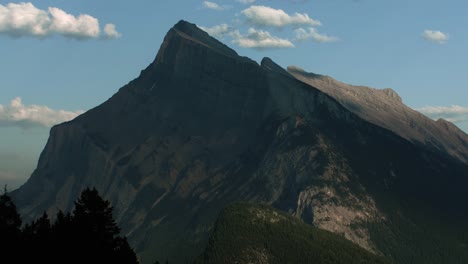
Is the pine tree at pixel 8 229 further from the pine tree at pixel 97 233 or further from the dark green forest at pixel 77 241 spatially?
the pine tree at pixel 97 233

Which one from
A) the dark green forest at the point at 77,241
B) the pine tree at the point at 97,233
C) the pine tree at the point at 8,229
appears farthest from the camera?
the pine tree at the point at 8,229

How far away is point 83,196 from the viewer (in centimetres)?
11438

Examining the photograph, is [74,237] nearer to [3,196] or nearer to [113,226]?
[113,226]

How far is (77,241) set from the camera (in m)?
105

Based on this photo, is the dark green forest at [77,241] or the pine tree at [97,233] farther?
the pine tree at [97,233]

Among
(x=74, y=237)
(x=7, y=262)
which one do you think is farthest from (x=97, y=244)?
(x=7, y=262)

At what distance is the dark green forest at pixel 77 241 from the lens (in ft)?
342

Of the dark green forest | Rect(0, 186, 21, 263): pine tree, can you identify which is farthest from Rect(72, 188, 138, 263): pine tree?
Rect(0, 186, 21, 263): pine tree

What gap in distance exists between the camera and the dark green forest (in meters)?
104

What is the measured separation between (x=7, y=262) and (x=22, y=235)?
41.6 feet

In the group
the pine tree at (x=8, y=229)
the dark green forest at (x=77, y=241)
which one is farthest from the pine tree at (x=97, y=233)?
the pine tree at (x=8, y=229)

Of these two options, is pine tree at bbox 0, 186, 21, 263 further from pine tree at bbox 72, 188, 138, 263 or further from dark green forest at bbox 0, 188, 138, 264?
pine tree at bbox 72, 188, 138, 263

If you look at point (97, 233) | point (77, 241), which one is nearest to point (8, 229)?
point (97, 233)

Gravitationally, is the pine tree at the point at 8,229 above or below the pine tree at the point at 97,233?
below
